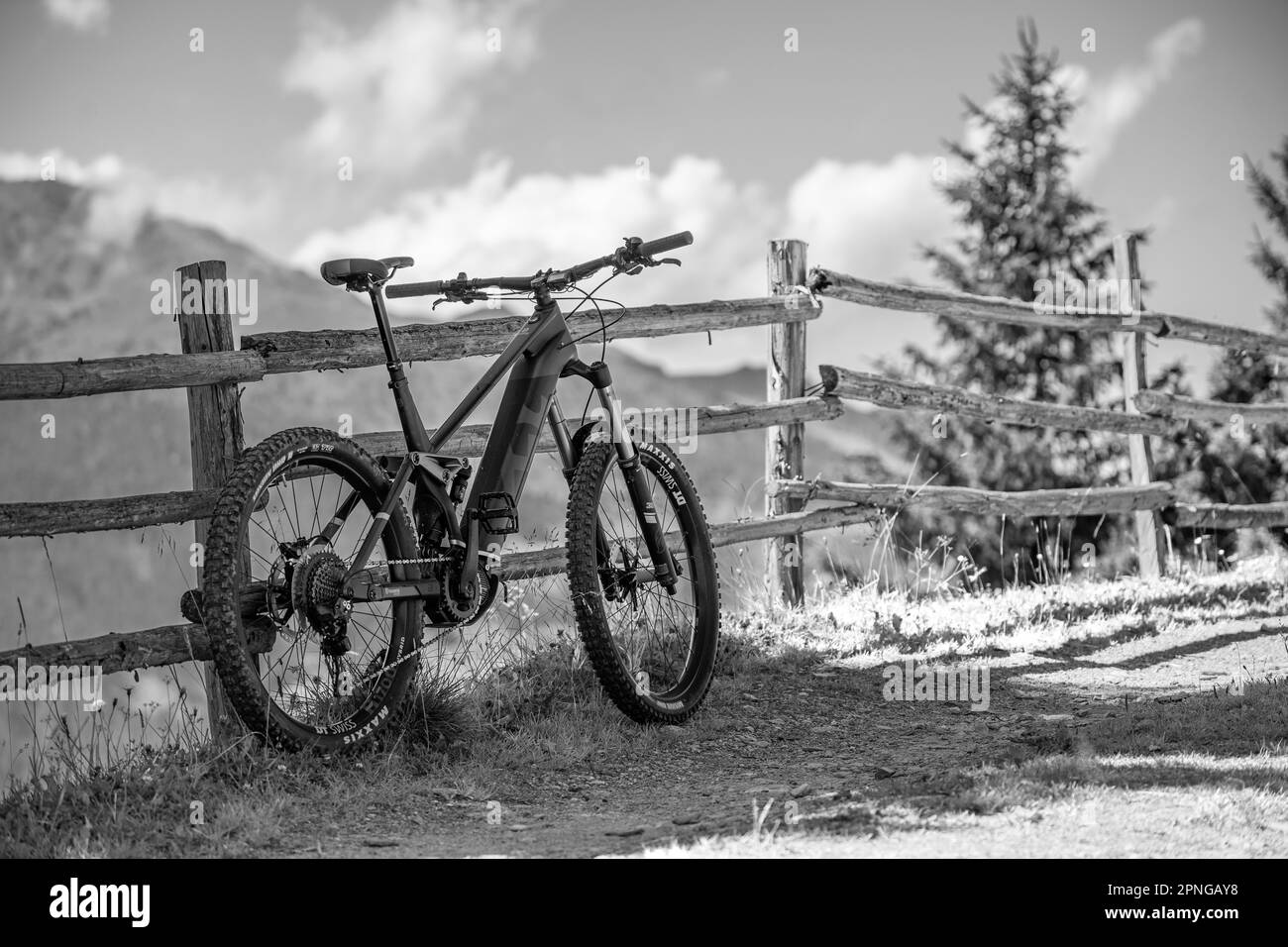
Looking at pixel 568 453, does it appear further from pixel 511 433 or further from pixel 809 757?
pixel 809 757

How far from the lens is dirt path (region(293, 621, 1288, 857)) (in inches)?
137

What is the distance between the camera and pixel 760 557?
728 centimetres

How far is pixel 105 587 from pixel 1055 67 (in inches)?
1845

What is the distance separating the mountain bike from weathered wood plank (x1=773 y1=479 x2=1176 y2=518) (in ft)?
7.87

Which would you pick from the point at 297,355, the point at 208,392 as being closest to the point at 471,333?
the point at 297,355

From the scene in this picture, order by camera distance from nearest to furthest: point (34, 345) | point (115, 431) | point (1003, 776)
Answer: point (1003, 776) → point (115, 431) → point (34, 345)

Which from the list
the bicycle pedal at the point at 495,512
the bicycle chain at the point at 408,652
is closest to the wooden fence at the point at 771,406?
the bicycle chain at the point at 408,652

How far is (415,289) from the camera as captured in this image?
448 centimetres

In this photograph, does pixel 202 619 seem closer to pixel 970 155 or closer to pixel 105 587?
pixel 970 155

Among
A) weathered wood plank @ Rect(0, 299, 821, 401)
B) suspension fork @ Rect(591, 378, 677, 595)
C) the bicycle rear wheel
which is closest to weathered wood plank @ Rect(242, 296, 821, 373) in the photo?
weathered wood plank @ Rect(0, 299, 821, 401)

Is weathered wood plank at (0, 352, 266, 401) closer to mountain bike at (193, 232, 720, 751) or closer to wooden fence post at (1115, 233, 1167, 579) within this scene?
mountain bike at (193, 232, 720, 751)

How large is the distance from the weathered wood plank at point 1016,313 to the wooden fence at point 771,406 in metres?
0.01

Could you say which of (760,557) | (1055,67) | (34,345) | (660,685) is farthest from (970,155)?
(34,345)

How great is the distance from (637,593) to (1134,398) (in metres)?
5.82
